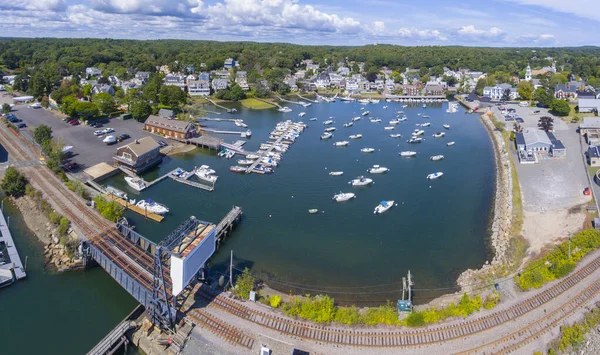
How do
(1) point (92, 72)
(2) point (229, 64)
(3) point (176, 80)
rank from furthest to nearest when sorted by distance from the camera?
(2) point (229, 64), (1) point (92, 72), (3) point (176, 80)

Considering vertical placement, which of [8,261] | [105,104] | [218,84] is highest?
[218,84]

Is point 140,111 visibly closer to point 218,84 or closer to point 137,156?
point 137,156

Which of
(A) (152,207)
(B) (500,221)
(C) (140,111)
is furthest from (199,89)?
(B) (500,221)

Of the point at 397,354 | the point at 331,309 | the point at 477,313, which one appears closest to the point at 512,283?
the point at 477,313

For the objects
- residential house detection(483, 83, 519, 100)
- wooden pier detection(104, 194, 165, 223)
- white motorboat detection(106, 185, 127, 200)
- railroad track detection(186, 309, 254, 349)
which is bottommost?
wooden pier detection(104, 194, 165, 223)

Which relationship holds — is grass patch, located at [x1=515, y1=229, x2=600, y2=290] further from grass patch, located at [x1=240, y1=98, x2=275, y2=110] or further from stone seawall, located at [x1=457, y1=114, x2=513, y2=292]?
grass patch, located at [x1=240, y1=98, x2=275, y2=110]

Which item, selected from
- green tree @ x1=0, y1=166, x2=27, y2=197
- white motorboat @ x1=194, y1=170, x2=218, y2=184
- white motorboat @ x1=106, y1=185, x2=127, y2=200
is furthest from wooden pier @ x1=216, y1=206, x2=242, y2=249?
green tree @ x1=0, y1=166, x2=27, y2=197
